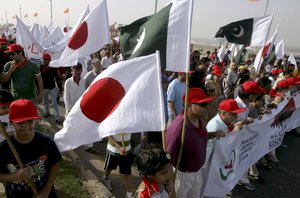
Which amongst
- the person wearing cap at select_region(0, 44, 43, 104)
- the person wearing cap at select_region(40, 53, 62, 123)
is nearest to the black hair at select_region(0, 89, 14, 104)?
the person wearing cap at select_region(0, 44, 43, 104)

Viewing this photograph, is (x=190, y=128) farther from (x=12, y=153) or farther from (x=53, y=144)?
(x=12, y=153)

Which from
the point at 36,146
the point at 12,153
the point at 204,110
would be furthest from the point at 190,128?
the point at 12,153

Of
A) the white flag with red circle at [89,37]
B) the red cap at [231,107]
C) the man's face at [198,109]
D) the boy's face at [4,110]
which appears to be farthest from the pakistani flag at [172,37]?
the boy's face at [4,110]

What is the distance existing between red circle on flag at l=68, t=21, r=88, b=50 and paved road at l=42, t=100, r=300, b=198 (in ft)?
7.57

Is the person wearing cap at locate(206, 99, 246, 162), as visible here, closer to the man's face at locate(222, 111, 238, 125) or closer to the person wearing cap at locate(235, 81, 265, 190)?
the man's face at locate(222, 111, 238, 125)

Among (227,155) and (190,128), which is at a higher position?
(190,128)

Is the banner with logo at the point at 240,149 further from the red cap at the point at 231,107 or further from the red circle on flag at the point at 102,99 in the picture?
the red circle on flag at the point at 102,99

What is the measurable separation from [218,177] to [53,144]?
2330mm

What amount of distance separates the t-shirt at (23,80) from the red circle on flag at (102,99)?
3.28 m


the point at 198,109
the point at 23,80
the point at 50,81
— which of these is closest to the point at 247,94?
the point at 198,109

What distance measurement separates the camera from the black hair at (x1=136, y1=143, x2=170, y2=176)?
2.41m

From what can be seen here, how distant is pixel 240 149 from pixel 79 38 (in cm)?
303

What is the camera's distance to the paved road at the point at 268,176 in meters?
5.03

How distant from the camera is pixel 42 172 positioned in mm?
2801
